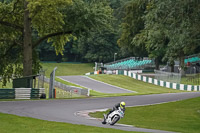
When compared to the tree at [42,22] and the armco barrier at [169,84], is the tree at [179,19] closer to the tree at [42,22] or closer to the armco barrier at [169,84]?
the tree at [42,22]

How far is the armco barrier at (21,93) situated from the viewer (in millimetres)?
31422

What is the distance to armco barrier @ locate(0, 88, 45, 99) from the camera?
103 ft

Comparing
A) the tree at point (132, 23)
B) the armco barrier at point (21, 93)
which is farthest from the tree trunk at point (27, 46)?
the tree at point (132, 23)

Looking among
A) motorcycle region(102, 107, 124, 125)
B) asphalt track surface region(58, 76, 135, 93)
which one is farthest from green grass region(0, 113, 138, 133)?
asphalt track surface region(58, 76, 135, 93)

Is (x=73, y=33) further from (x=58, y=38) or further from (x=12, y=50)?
(x=12, y=50)

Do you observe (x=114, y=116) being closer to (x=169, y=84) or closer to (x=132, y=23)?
(x=169, y=84)

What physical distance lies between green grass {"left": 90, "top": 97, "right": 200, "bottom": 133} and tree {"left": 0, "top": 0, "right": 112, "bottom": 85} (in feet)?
42.9

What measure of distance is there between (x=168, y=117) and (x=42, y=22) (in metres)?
17.9

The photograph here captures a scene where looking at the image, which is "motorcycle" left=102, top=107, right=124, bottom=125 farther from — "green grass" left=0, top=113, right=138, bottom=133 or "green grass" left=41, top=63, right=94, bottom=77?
"green grass" left=41, top=63, right=94, bottom=77

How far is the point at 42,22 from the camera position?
37.3 meters

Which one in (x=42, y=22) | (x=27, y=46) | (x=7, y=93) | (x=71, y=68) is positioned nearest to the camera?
(x=7, y=93)

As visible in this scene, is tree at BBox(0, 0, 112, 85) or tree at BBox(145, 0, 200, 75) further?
tree at BBox(0, 0, 112, 85)

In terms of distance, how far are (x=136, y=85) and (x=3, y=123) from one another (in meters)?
41.8

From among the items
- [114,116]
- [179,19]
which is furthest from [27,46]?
[114,116]
